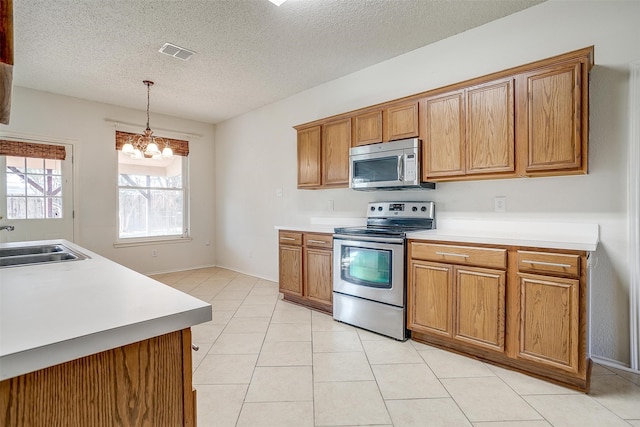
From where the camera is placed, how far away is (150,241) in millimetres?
4957

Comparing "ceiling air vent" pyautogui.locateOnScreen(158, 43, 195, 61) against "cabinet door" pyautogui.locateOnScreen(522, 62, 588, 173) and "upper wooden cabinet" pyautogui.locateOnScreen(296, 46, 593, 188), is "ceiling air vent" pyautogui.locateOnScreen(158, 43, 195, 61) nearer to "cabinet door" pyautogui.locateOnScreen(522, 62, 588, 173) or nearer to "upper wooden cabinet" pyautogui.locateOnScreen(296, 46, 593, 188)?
"upper wooden cabinet" pyautogui.locateOnScreen(296, 46, 593, 188)

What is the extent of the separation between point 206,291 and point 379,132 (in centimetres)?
289

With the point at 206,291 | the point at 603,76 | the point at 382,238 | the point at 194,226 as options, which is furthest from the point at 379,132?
the point at 194,226

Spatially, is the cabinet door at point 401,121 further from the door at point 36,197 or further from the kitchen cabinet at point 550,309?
the door at point 36,197

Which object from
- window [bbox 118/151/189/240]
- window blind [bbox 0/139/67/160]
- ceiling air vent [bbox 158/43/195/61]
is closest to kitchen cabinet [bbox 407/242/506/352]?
ceiling air vent [bbox 158/43/195/61]

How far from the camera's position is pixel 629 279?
6.81ft

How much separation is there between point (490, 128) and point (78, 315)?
2.57 meters

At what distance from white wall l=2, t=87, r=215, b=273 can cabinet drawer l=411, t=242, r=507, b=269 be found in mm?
4203

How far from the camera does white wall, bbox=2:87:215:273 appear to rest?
13.2ft

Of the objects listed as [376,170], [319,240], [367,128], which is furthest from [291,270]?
[367,128]

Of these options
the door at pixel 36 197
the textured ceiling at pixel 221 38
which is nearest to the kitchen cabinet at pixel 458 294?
the textured ceiling at pixel 221 38

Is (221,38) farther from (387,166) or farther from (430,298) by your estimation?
(430,298)

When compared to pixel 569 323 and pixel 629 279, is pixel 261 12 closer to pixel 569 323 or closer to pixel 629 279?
pixel 569 323

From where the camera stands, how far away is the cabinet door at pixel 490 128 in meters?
2.25
